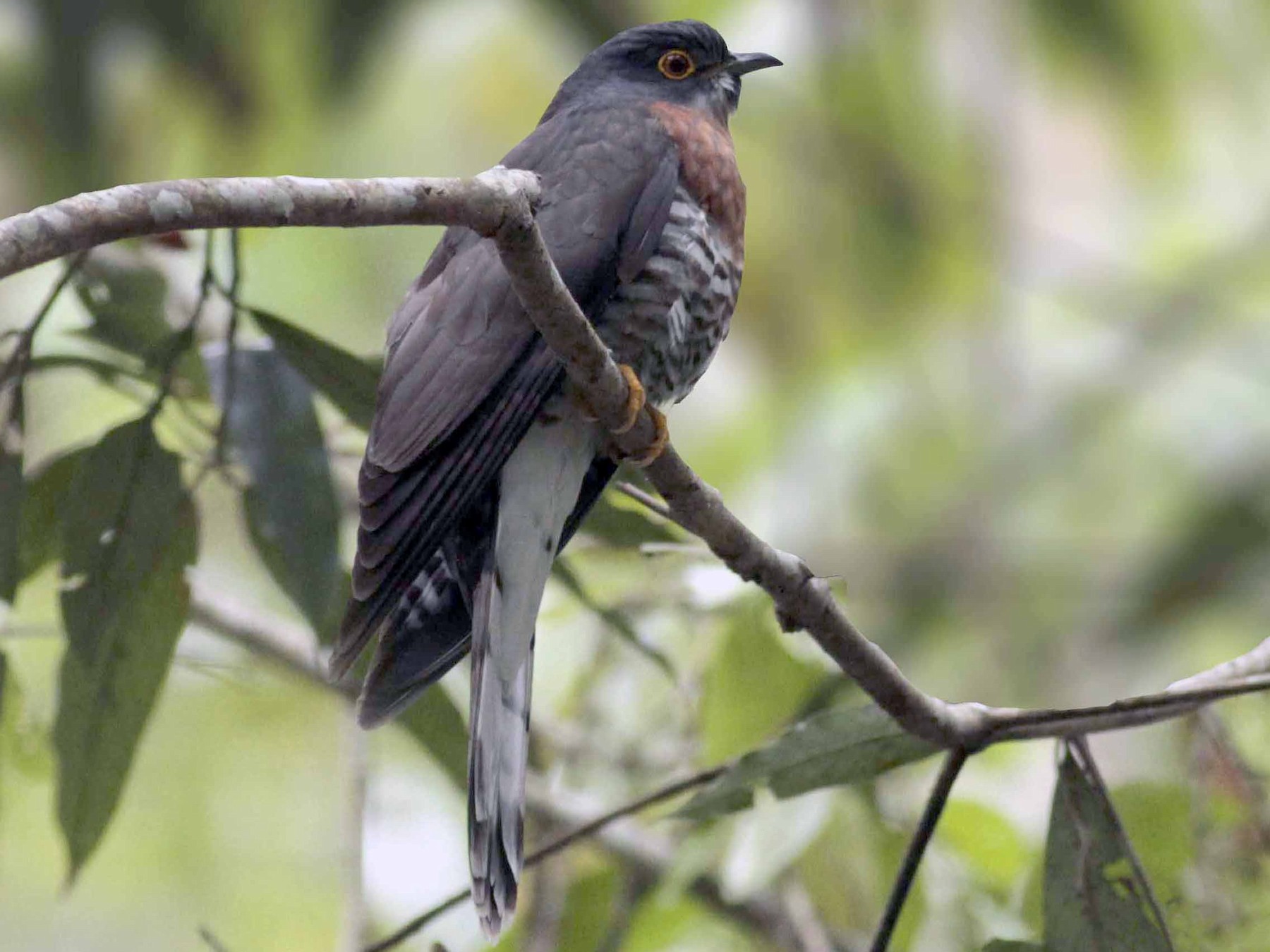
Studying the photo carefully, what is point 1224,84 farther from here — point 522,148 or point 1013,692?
point 522,148

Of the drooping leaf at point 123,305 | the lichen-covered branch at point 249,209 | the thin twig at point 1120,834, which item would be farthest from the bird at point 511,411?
the thin twig at point 1120,834

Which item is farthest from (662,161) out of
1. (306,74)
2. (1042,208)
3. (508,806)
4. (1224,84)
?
(1042,208)

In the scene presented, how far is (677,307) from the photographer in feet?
7.96

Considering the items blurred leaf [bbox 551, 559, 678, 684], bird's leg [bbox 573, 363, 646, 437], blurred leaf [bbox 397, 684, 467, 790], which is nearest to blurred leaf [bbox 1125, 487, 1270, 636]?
blurred leaf [bbox 551, 559, 678, 684]

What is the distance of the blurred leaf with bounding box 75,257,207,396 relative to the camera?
2.23 metres

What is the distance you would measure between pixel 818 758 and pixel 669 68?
4.46 feet

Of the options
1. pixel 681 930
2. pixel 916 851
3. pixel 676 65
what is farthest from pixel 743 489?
pixel 916 851

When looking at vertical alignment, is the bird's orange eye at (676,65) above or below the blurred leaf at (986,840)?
above

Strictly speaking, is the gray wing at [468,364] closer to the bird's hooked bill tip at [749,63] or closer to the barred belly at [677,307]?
the barred belly at [677,307]

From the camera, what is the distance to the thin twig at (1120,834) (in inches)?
79.8

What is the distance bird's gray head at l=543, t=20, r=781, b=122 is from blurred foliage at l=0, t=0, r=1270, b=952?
822 millimetres

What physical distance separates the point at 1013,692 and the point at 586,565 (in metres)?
2.02

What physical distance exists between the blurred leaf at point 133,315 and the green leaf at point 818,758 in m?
0.97

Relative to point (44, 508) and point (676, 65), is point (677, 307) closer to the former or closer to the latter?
point (676, 65)
